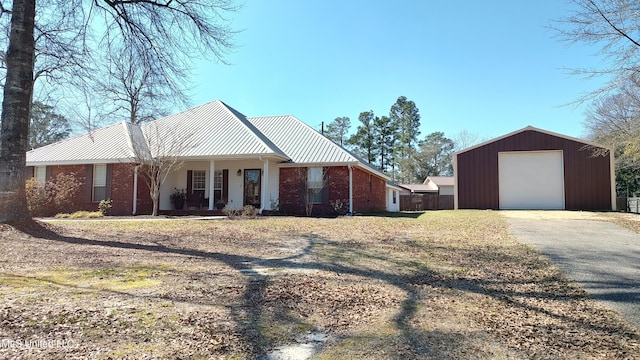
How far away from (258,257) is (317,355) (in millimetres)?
3805

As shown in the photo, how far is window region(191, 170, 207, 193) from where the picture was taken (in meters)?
17.5

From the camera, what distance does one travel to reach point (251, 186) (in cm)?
1703

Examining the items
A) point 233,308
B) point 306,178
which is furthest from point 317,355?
point 306,178

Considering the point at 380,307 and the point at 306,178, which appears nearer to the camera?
the point at 380,307

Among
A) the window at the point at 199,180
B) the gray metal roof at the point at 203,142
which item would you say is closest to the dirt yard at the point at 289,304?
the gray metal roof at the point at 203,142

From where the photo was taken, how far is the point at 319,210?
16.5 meters

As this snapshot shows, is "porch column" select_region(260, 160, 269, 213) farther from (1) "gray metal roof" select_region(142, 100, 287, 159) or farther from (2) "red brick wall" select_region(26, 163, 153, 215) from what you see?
(2) "red brick wall" select_region(26, 163, 153, 215)

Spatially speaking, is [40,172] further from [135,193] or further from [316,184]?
[316,184]

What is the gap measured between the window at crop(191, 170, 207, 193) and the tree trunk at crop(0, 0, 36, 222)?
9493 millimetres

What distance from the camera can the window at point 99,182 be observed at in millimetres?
16906

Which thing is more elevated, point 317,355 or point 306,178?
point 306,178

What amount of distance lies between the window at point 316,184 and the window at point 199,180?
492 cm

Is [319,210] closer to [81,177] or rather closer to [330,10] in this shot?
[330,10]

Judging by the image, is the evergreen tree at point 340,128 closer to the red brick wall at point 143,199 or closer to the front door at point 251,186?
the front door at point 251,186
